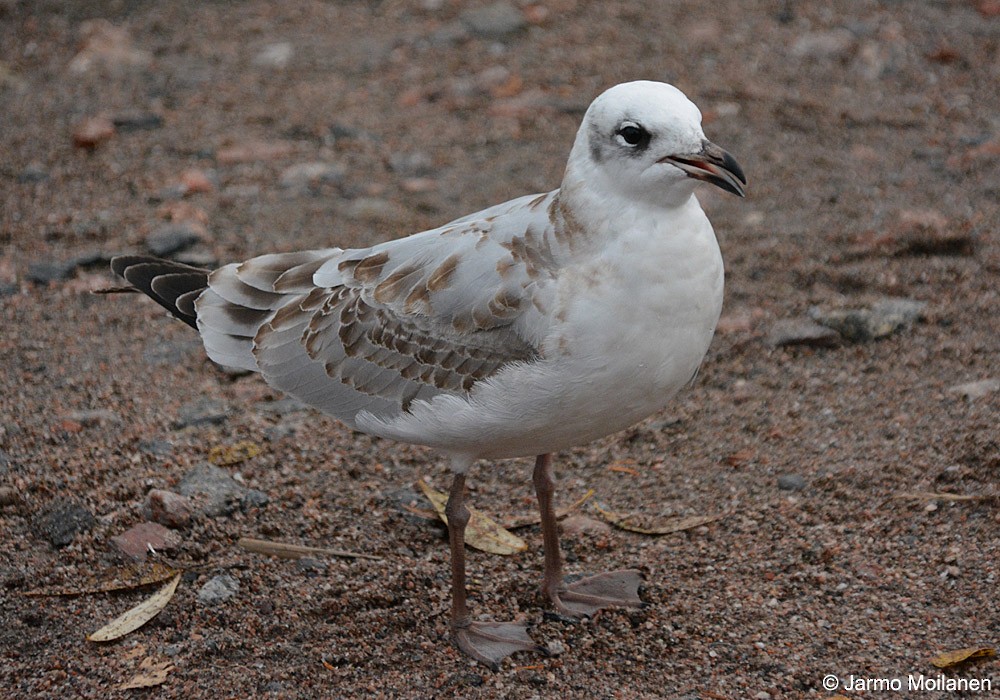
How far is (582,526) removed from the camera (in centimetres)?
495

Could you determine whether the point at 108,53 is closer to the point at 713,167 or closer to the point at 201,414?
the point at 201,414

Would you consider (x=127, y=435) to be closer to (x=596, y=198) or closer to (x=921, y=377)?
(x=596, y=198)

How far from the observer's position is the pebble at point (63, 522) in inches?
184

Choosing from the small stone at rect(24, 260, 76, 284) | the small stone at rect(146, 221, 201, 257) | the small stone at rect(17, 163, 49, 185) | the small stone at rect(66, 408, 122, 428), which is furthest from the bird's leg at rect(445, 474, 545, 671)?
the small stone at rect(17, 163, 49, 185)

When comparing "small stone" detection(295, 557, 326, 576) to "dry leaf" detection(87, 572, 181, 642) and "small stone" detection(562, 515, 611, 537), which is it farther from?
"small stone" detection(562, 515, 611, 537)

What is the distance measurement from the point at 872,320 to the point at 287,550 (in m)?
3.06

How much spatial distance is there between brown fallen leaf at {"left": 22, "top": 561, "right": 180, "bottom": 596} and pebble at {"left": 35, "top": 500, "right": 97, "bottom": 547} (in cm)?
25

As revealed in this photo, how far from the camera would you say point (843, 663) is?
12.8 feet

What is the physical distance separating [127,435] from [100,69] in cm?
453

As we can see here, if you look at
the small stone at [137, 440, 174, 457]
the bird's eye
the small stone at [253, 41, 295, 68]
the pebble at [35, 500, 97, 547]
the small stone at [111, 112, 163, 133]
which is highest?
the bird's eye

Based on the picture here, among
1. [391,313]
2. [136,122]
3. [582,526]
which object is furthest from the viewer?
[136,122]

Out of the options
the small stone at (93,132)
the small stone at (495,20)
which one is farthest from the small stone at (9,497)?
the small stone at (495,20)

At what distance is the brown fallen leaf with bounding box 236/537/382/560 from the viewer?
4.70 metres

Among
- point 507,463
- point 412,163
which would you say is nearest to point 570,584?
point 507,463
